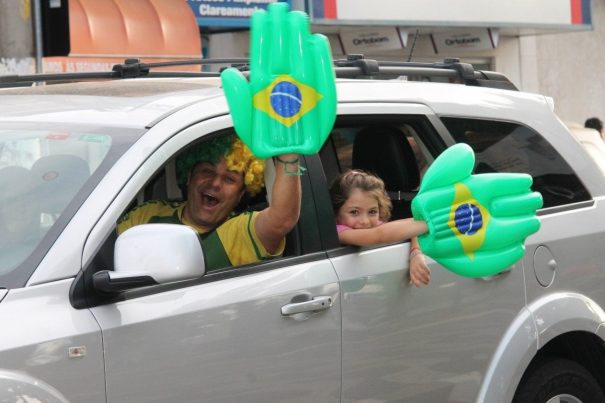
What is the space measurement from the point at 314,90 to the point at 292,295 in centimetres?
64

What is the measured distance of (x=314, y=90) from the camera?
3.74m

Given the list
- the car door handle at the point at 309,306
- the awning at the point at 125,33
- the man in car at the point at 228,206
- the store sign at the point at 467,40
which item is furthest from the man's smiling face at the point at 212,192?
the store sign at the point at 467,40

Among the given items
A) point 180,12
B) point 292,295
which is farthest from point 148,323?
point 180,12

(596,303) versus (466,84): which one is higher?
(466,84)

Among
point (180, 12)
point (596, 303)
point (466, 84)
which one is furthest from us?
→ point (180, 12)

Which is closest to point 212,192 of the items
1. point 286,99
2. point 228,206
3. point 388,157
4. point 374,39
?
point 228,206

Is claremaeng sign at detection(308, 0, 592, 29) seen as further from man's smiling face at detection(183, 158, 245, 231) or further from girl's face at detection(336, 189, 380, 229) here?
man's smiling face at detection(183, 158, 245, 231)

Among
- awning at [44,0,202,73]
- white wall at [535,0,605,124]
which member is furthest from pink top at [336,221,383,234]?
white wall at [535,0,605,124]

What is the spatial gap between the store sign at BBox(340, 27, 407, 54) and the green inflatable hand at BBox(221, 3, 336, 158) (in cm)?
1391

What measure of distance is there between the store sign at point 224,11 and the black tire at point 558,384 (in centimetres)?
1037

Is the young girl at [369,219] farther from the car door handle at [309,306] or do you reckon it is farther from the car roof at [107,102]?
the car roof at [107,102]

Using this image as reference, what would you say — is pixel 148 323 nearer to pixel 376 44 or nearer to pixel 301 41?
pixel 301 41

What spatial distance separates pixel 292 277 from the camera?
3982 millimetres

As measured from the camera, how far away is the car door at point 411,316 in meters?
4.14
